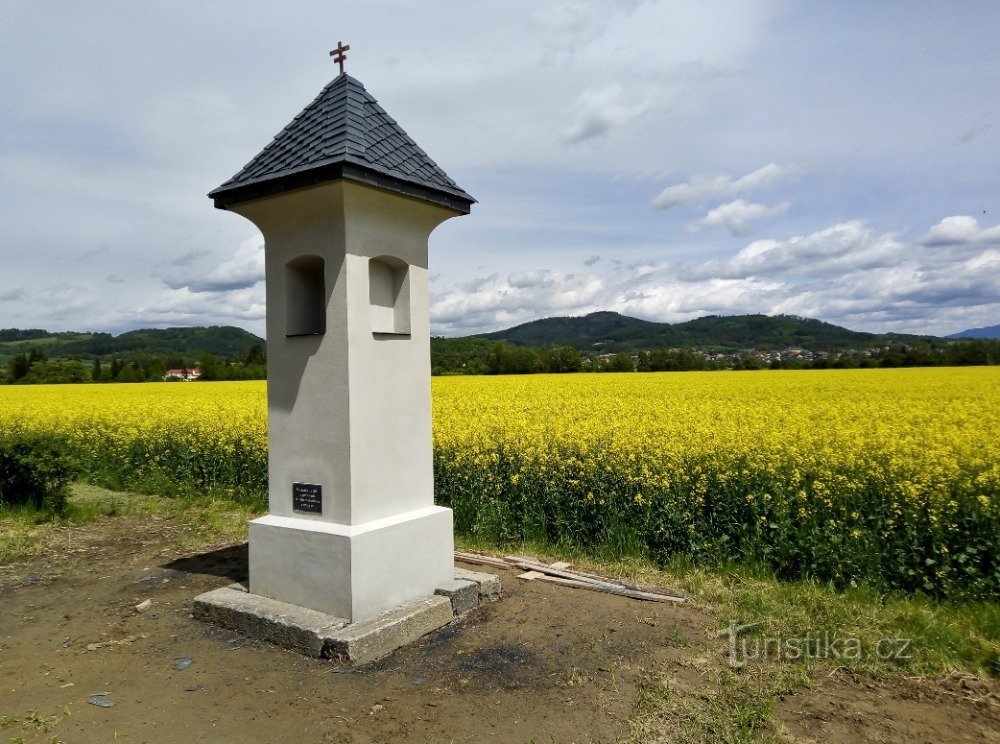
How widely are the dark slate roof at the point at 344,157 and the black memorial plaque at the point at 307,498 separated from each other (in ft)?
7.53

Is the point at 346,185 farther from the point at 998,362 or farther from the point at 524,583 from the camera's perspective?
the point at 998,362

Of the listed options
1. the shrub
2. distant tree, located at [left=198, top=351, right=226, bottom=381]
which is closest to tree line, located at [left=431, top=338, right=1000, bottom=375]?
distant tree, located at [left=198, top=351, right=226, bottom=381]

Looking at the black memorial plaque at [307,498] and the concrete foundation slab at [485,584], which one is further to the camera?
the concrete foundation slab at [485,584]

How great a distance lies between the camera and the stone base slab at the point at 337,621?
14.8 ft

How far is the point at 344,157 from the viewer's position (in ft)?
15.2

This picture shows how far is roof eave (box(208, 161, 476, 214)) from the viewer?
4.71 m

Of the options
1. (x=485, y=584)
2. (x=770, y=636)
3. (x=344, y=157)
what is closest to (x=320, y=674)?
(x=485, y=584)

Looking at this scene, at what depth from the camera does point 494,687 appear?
4.12 metres

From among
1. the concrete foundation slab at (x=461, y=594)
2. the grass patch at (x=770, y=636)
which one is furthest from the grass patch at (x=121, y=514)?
the grass patch at (x=770, y=636)

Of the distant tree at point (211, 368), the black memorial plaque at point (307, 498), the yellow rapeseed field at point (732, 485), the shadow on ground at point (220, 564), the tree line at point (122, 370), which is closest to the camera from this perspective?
the black memorial plaque at point (307, 498)

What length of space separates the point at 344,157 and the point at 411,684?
355 cm

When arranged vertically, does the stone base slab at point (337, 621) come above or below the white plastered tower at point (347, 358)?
below

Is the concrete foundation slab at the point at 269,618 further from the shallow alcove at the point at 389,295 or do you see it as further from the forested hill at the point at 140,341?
the forested hill at the point at 140,341

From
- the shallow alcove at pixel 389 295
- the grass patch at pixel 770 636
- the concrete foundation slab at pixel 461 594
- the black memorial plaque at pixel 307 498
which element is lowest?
the grass patch at pixel 770 636
